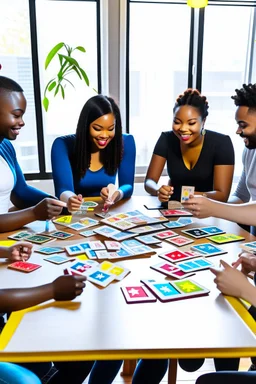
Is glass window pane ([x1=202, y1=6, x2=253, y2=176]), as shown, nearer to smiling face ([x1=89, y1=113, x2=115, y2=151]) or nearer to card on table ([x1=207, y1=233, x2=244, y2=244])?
smiling face ([x1=89, y1=113, x2=115, y2=151])

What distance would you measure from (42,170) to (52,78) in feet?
2.95

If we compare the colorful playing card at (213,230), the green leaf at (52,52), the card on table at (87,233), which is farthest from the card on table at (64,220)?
the green leaf at (52,52)

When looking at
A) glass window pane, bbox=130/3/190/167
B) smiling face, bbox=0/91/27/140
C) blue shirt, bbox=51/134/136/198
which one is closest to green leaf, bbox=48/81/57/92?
glass window pane, bbox=130/3/190/167

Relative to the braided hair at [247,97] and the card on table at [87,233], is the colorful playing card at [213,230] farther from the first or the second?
the braided hair at [247,97]

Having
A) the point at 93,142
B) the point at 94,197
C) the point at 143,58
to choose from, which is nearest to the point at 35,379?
the point at 94,197

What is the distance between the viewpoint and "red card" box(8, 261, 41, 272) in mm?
1265

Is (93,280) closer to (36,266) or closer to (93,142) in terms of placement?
(36,266)

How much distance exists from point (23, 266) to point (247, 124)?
1215mm

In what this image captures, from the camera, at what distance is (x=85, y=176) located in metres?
2.24

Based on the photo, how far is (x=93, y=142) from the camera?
2203 millimetres

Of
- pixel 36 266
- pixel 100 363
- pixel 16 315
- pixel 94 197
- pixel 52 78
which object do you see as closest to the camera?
pixel 16 315

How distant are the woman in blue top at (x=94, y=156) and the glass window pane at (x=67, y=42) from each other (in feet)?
4.34

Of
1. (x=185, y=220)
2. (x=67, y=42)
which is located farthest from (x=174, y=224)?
(x=67, y=42)

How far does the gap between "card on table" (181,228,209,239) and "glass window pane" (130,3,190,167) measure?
85.9 inches
